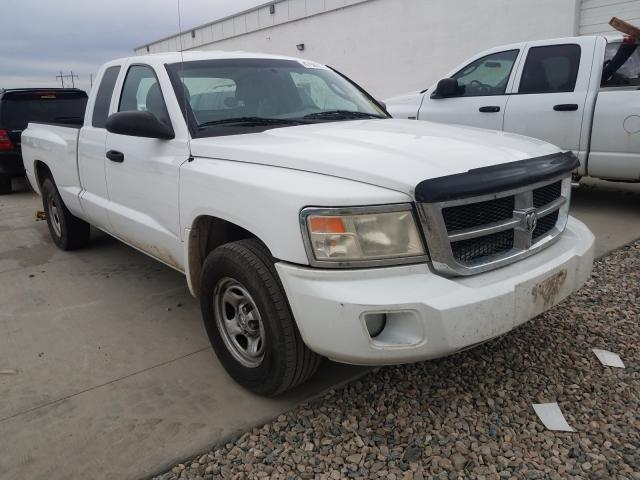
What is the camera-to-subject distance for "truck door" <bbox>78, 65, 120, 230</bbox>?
12.9 feet

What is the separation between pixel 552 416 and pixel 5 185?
9.38 m

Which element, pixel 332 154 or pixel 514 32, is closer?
pixel 332 154

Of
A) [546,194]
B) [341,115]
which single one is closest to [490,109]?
[341,115]

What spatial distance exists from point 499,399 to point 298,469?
1.04 meters

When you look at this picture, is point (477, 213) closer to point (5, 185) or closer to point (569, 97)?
point (569, 97)

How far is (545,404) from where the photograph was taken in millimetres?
2506

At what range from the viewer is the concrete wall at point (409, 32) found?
1029 cm

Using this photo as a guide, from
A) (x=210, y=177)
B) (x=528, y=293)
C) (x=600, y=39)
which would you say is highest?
(x=600, y=39)

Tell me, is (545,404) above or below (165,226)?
below

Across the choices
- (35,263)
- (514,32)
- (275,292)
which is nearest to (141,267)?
(35,263)

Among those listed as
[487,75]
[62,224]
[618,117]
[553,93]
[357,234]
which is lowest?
[62,224]

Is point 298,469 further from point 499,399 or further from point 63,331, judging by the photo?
point 63,331

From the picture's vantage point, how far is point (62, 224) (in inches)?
199

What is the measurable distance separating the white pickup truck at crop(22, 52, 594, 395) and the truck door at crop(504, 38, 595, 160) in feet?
11.0
